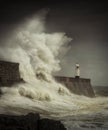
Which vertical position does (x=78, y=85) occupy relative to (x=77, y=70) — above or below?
below

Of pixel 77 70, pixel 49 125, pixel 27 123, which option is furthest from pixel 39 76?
pixel 27 123

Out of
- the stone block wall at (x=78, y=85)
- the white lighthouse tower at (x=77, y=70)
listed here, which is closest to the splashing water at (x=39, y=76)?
the stone block wall at (x=78, y=85)

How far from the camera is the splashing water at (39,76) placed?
562cm

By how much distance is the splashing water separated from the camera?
562 centimetres

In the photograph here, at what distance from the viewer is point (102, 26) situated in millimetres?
6340

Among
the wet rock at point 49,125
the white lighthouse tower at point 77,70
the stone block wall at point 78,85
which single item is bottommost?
the wet rock at point 49,125

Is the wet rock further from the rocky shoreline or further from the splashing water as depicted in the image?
the splashing water

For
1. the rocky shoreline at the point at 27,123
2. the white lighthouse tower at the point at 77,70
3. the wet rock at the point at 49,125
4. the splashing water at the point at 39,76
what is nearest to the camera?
the rocky shoreline at the point at 27,123

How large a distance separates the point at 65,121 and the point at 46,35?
1.63 m

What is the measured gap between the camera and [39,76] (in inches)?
236

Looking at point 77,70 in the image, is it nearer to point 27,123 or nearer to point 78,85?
point 78,85

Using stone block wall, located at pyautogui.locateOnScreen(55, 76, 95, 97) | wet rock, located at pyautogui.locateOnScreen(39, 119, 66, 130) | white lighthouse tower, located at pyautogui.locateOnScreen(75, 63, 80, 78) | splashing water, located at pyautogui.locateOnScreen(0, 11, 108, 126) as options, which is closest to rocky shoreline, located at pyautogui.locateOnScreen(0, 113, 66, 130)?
wet rock, located at pyautogui.locateOnScreen(39, 119, 66, 130)

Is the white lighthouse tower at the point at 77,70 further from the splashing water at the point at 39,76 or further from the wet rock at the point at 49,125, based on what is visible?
the wet rock at the point at 49,125

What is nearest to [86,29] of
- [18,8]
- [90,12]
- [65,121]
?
[90,12]
